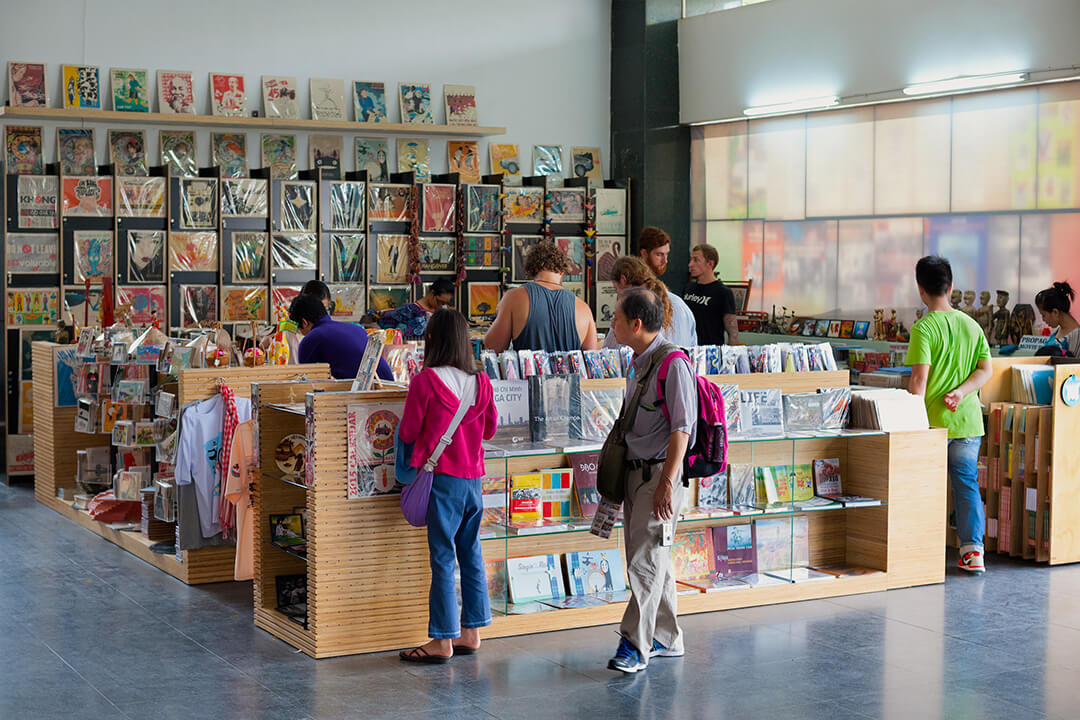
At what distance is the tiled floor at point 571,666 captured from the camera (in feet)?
16.0

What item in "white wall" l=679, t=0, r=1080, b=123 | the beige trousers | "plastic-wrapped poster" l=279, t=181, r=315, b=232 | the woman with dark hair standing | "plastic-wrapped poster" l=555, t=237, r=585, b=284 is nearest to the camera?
the beige trousers

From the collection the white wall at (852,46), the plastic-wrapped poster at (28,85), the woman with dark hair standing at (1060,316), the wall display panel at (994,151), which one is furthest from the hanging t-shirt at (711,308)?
the plastic-wrapped poster at (28,85)

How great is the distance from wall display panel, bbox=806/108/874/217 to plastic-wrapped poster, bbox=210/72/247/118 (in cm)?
489

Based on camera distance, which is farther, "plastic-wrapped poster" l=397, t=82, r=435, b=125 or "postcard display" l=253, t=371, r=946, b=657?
"plastic-wrapped poster" l=397, t=82, r=435, b=125

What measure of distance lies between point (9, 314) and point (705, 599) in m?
6.44

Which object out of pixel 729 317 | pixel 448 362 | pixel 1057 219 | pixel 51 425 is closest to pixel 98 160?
pixel 51 425

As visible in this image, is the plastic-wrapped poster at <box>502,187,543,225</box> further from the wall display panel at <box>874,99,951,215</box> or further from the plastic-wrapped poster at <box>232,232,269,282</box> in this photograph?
the wall display panel at <box>874,99,951,215</box>

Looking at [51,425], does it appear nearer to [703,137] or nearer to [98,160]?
[98,160]

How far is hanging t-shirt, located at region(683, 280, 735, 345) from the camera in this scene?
8773mm

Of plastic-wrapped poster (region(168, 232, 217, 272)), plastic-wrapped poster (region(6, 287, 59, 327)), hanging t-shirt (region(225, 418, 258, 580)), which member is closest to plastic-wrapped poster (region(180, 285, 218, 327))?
plastic-wrapped poster (region(168, 232, 217, 272))

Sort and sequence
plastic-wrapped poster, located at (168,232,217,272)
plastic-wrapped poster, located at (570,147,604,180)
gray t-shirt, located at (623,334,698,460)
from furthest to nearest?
plastic-wrapped poster, located at (570,147,604,180)
plastic-wrapped poster, located at (168,232,217,272)
gray t-shirt, located at (623,334,698,460)

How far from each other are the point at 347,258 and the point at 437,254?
0.85m

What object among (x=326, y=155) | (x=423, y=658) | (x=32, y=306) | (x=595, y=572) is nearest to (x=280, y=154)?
(x=326, y=155)

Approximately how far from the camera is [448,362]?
536cm
